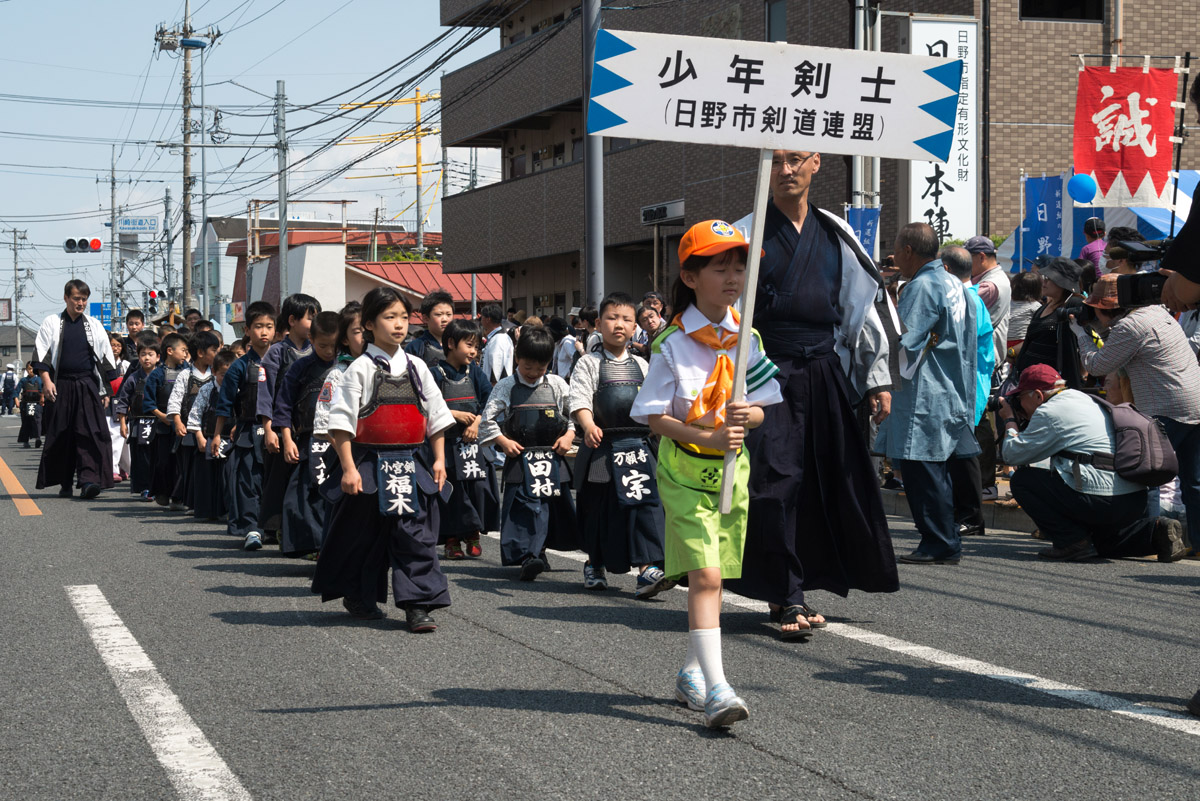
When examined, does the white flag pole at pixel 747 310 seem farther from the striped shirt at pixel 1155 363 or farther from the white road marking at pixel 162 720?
the striped shirt at pixel 1155 363

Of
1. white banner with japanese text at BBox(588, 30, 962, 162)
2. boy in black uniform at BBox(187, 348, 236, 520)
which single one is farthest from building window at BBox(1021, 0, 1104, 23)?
white banner with japanese text at BBox(588, 30, 962, 162)

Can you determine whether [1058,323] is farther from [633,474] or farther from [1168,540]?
[633,474]

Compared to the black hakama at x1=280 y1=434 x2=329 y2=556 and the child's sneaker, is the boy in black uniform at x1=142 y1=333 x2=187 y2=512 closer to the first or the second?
the black hakama at x1=280 y1=434 x2=329 y2=556

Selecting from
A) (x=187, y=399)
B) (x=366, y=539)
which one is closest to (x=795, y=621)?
(x=366, y=539)

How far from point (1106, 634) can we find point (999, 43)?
14850mm

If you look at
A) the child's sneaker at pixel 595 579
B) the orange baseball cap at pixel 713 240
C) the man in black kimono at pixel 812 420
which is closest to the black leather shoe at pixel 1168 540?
the man in black kimono at pixel 812 420

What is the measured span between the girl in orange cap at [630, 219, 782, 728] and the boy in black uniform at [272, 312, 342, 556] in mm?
3906

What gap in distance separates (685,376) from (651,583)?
274 cm

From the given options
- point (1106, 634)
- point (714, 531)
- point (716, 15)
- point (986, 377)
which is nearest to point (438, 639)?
point (714, 531)

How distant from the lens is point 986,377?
10117 millimetres

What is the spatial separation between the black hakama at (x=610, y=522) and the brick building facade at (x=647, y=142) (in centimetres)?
1219

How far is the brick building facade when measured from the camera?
19.1m

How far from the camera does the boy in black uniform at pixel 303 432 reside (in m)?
8.27

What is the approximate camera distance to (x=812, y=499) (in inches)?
228
